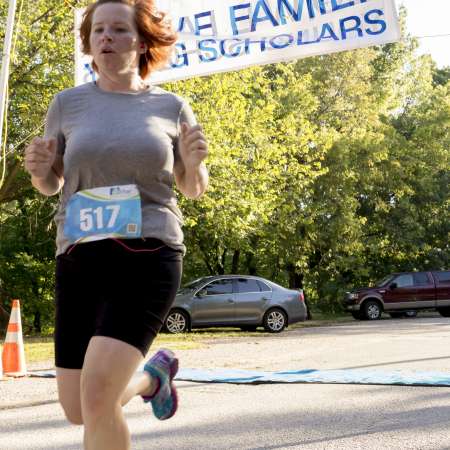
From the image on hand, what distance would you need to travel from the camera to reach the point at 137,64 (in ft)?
11.6

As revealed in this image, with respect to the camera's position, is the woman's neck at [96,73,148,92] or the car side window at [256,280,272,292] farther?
the car side window at [256,280,272,292]

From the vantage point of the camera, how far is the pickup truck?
1168 inches

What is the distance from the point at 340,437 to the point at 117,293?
9.33 ft

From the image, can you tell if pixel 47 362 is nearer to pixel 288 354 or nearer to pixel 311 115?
pixel 288 354

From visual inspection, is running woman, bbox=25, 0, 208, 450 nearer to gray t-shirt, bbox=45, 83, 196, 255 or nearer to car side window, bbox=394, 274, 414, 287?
gray t-shirt, bbox=45, 83, 196, 255

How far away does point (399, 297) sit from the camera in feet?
97.6

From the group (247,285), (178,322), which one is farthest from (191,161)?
(247,285)

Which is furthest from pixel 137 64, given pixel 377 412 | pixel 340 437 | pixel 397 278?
pixel 397 278

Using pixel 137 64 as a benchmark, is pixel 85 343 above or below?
below

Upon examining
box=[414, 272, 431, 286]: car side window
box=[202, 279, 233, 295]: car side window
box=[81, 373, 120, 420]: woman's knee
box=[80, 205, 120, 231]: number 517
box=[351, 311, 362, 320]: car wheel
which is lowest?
box=[351, 311, 362, 320]: car wheel

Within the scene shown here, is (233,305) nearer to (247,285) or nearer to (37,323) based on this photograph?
(247,285)

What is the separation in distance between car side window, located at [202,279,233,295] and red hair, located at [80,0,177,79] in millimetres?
17230

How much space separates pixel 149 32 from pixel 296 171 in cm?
2302

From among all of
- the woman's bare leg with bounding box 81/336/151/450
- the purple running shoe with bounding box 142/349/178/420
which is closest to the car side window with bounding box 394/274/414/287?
the purple running shoe with bounding box 142/349/178/420
